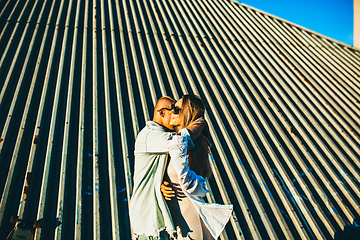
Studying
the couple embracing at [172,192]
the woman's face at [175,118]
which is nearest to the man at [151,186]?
the couple embracing at [172,192]

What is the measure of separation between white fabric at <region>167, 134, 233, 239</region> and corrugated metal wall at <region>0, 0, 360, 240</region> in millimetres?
942

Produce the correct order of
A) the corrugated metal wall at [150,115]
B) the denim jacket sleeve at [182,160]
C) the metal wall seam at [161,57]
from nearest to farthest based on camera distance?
the denim jacket sleeve at [182,160] < the corrugated metal wall at [150,115] < the metal wall seam at [161,57]

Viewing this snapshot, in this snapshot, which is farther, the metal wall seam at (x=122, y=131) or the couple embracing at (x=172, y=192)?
the metal wall seam at (x=122, y=131)

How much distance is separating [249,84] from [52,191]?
3377 millimetres

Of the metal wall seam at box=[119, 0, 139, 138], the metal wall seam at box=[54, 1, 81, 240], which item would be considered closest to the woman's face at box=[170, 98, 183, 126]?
the metal wall seam at box=[119, 0, 139, 138]

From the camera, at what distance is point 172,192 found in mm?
1354

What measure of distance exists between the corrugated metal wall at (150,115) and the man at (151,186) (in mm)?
809

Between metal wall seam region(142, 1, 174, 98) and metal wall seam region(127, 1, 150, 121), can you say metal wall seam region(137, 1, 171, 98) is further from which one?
metal wall seam region(127, 1, 150, 121)

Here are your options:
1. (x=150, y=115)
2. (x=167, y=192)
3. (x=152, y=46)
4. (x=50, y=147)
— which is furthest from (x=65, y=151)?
(x=152, y=46)

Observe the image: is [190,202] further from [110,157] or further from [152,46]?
[152,46]

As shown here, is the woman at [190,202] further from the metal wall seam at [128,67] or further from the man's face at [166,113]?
the metal wall seam at [128,67]

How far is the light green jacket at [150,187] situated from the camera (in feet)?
4.36

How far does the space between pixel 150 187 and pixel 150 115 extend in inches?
62.7

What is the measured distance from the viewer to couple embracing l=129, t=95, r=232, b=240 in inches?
51.4
